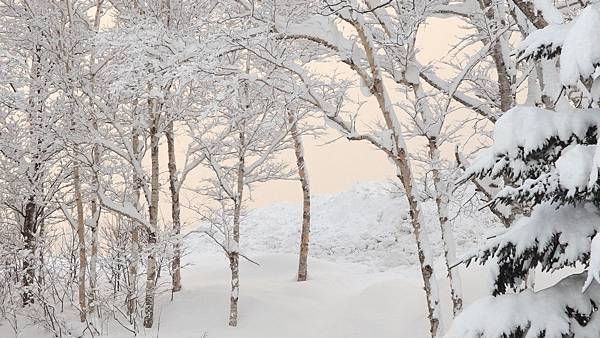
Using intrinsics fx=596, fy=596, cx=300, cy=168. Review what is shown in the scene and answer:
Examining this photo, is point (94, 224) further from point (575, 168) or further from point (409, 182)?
point (575, 168)

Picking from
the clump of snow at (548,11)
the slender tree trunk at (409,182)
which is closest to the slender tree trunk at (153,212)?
the slender tree trunk at (409,182)

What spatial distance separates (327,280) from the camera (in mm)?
15859

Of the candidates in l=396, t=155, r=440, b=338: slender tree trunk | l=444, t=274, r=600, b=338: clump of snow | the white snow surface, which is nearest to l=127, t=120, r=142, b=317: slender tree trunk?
l=396, t=155, r=440, b=338: slender tree trunk

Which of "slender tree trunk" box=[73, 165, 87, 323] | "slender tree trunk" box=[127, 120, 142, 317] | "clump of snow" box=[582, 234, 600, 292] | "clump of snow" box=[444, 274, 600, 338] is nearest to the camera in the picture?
"clump of snow" box=[582, 234, 600, 292]

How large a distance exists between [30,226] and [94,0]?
5.94 meters

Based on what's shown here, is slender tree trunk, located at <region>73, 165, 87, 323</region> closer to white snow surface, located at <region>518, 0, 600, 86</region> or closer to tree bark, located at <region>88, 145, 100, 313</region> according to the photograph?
tree bark, located at <region>88, 145, 100, 313</region>

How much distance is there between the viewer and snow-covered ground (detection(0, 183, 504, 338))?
12.2 metres

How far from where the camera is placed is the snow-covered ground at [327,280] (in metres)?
12.2

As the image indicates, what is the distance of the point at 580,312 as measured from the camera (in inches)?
131

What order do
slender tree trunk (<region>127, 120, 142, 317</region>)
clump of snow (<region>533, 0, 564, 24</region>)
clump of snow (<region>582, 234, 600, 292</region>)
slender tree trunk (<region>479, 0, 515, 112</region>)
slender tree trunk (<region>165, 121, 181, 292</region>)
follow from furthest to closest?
slender tree trunk (<region>165, 121, 181, 292</region>) → slender tree trunk (<region>127, 120, 142, 317</region>) → slender tree trunk (<region>479, 0, 515, 112</region>) → clump of snow (<region>533, 0, 564, 24</region>) → clump of snow (<region>582, 234, 600, 292</region>)

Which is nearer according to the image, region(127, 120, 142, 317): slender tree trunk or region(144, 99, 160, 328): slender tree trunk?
region(127, 120, 142, 317): slender tree trunk

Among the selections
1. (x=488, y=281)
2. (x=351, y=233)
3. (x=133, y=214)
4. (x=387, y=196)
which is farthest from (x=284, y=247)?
(x=488, y=281)

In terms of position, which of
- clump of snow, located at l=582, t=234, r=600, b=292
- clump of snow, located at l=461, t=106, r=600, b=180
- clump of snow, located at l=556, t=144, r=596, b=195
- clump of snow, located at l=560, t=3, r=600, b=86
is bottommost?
clump of snow, located at l=582, t=234, r=600, b=292

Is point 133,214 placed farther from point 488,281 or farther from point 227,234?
point 488,281
